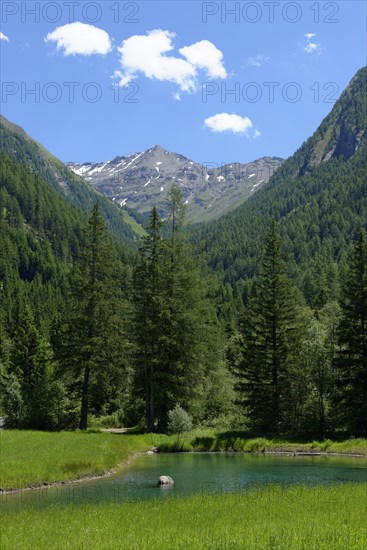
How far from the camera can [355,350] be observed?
46.1 m

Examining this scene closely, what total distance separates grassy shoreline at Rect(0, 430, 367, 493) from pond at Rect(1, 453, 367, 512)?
0.85 metres

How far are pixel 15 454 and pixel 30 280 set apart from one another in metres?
175

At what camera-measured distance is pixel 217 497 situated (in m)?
20.9

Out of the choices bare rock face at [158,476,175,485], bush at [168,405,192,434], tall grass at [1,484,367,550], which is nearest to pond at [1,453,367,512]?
bare rock face at [158,476,175,485]

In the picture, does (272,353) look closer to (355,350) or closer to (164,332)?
(355,350)

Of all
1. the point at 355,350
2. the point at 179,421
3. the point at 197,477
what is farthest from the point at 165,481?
the point at 355,350

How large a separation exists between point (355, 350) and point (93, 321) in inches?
903

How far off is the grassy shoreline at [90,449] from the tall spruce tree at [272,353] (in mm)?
4648

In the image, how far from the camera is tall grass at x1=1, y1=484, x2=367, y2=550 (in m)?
12.6

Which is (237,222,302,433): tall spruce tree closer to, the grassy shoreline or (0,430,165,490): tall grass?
the grassy shoreline

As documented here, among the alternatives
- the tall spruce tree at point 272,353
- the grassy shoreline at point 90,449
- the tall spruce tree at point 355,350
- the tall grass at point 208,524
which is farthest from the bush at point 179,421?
the tall grass at point 208,524

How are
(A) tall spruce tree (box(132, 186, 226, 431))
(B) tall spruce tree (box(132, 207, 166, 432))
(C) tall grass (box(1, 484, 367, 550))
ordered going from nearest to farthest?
1. (C) tall grass (box(1, 484, 367, 550))
2. (B) tall spruce tree (box(132, 207, 166, 432))
3. (A) tall spruce tree (box(132, 186, 226, 431))

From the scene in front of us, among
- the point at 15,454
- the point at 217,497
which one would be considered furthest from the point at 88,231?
the point at 217,497

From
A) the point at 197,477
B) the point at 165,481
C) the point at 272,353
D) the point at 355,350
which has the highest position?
the point at 355,350
